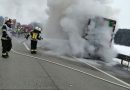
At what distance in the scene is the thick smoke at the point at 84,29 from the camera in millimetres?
25172

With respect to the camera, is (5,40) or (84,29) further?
(84,29)

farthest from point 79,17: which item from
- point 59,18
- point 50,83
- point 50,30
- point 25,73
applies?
point 50,83

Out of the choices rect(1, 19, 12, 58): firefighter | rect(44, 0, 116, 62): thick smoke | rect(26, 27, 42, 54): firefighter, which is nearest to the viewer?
rect(1, 19, 12, 58): firefighter

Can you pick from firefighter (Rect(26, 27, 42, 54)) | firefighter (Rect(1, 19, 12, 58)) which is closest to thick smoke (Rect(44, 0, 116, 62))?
firefighter (Rect(26, 27, 42, 54))

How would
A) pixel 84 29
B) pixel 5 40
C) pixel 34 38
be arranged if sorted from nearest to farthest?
pixel 5 40 < pixel 34 38 < pixel 84 29

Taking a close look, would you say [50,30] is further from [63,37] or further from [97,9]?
[97,9]

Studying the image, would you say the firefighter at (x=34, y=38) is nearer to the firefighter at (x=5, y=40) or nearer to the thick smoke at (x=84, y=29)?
the thick smoke at (x=84, y=29)

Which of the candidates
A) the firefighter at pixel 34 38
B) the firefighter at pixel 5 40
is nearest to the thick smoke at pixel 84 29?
the firefighter at pixel 34 38

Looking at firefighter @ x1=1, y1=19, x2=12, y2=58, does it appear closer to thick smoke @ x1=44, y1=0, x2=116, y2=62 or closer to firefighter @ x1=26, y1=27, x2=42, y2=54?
firefighter @ x1=26, y1=27, x2=42, y2=54

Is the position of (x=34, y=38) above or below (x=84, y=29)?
below

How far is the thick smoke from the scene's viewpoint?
2517 cm

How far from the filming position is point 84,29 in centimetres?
2545

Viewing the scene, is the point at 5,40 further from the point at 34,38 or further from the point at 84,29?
the point at 84,29

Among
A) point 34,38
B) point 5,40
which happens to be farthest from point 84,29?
point 5,40
